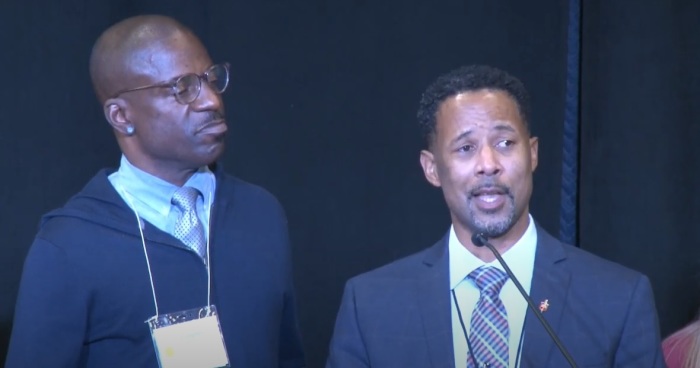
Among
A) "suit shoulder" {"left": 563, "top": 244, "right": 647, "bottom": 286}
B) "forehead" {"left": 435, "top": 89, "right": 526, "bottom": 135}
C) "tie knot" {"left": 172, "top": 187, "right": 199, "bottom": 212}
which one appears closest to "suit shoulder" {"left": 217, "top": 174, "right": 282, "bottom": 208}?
"tie knot" {"left": 172, "top": 187, "right": 199, "bottom": 212}

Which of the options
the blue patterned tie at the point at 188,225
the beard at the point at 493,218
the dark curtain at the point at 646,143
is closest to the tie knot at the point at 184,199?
the blue patterned tie at the point at 188,225

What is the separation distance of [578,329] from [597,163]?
1531 mm

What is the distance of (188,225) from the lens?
284 cm

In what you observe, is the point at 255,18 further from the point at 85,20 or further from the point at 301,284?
the point at 301,284

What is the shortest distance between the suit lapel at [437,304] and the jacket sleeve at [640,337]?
1.08 ft

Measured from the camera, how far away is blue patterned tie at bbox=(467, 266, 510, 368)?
2.45 metres

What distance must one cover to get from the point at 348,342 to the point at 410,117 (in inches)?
60.7

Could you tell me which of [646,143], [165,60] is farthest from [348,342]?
[646,143]

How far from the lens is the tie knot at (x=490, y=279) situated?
8.31ft

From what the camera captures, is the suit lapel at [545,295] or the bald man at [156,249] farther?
the bald man at [156,249]

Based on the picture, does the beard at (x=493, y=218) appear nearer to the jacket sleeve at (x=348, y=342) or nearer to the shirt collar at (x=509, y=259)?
the shirt collar at (x=509, y=259)

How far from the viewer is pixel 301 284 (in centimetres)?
402

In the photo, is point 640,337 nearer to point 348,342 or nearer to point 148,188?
point 348,342

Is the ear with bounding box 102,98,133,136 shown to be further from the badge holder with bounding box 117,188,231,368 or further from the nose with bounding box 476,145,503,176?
the nose with bounding box 476,145,503,176
